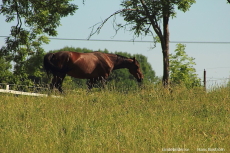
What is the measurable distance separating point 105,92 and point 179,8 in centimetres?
1321

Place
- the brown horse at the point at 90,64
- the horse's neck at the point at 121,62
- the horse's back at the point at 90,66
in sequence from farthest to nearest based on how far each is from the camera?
the horse's neck at the point at 121,62 < the horse's back at the point at 90,66 < the brown horse at the point at 90,64

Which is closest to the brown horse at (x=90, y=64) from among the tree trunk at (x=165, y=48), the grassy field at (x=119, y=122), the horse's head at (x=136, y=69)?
the horse's head at (x=136, y=69)

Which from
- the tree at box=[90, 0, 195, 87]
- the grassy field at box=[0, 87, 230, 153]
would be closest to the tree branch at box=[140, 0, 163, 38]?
the tree at box=[90, 0, 195, 87]

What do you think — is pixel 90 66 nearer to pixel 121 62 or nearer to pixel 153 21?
pixel 121 62

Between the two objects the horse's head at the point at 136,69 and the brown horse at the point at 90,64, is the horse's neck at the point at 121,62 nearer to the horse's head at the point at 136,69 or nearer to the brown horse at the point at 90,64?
the brown horse at the point at 90,64

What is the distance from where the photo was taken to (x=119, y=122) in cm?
1011

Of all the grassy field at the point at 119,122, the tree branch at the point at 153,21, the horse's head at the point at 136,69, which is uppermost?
the tree branch at the point at 153,21

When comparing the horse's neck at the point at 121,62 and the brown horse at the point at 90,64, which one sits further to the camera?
the horse's neck at the point at 121,62

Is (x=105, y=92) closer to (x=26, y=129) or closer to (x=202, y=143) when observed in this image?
(x=26, y=129)

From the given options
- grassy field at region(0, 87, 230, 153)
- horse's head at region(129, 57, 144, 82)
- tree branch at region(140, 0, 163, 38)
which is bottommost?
grassy field at region(0, 87, 230, 153)

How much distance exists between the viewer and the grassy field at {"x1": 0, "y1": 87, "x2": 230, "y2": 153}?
308 inches

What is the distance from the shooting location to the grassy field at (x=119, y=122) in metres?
7.81

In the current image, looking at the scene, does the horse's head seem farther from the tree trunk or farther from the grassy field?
the grassy field

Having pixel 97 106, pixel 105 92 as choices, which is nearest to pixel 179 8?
pixel 105 92
